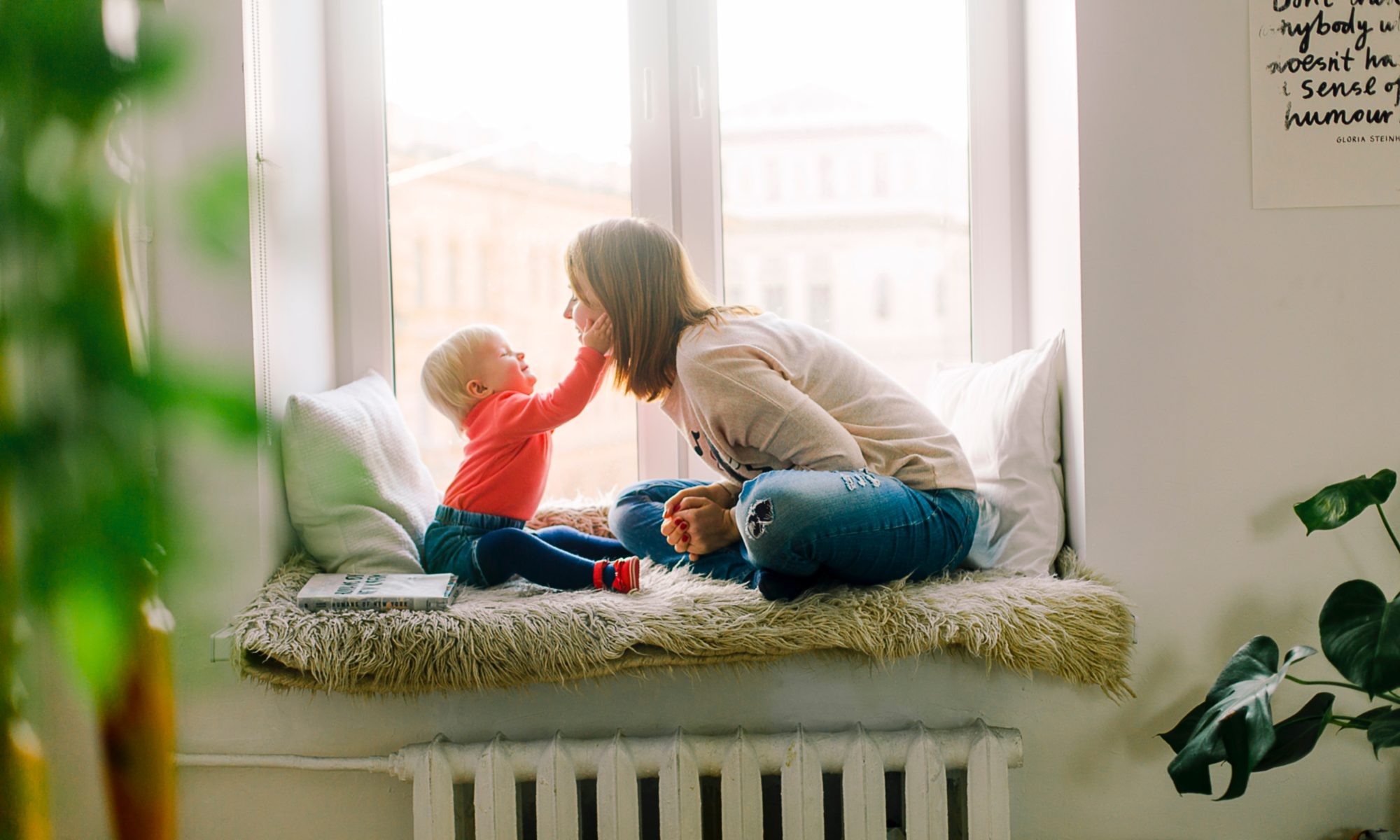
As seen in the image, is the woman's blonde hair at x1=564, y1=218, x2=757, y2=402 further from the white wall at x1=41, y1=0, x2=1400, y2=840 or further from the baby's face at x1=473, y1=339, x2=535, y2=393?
the white wall at x1=41, y1=0, x2=1400, y2=840

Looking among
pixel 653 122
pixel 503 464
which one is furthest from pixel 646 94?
pixel 503 464

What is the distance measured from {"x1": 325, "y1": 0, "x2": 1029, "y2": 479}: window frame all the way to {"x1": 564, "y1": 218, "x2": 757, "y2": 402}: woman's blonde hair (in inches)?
12.4

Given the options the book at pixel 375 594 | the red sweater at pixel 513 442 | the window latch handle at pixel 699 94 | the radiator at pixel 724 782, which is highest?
the window latch handle at pixel 699 94

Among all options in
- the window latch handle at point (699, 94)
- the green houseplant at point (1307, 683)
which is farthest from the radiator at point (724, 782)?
the window latch handle at point (699, 94)

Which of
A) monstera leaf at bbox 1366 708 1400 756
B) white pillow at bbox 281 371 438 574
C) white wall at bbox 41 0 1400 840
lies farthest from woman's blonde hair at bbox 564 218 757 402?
monstera leaf at bbox 1366 708 1400 756

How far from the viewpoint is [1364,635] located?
42.1 inches

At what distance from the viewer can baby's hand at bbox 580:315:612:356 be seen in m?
1.42

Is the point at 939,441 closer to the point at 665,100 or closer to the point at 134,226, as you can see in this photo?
the point at 665,100

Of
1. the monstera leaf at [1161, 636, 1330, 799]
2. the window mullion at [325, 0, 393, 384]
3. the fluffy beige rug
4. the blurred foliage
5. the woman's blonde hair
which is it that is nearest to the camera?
the blurred foliage

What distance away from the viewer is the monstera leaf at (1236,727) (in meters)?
1.01

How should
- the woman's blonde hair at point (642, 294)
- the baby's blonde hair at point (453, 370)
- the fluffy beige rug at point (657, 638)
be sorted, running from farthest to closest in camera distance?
1. the baby's blonde hair at point (453, 370)
2. the woman's blonde hair at point (642, 294)
3. the fluffy beige rug at point (657, 638)

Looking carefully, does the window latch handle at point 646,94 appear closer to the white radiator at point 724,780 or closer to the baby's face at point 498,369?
the baby's face at point 498,369

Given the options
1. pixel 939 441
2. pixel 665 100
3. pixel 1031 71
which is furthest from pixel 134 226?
pixel 1031 71

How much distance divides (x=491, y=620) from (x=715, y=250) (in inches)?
33.7
